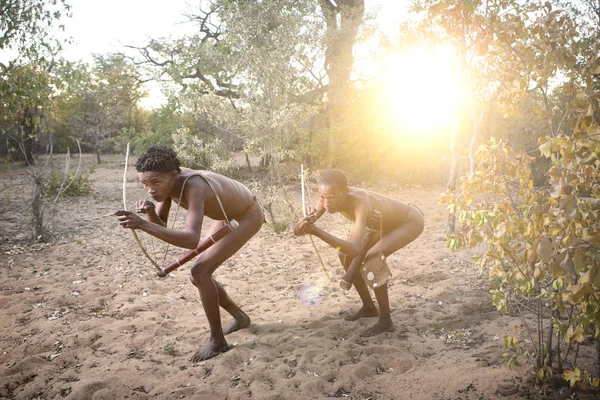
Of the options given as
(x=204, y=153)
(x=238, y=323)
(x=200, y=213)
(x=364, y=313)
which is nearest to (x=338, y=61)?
(x=204, y=153)

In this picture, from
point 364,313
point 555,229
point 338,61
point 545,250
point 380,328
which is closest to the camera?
point 545,250

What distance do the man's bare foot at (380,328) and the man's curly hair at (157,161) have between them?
2.20m

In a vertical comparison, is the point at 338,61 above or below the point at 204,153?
above

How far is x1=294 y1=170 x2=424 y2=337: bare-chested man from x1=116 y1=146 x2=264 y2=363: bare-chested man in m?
0.65

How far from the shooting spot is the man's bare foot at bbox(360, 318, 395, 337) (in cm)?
379

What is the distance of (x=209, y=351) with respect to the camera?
3.50m

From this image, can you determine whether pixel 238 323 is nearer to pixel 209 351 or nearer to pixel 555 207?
pixel 209 351

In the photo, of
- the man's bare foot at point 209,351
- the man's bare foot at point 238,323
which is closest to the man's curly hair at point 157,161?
the man's bare foot at point 209,351

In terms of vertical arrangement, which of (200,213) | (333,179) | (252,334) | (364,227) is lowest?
(252,334)

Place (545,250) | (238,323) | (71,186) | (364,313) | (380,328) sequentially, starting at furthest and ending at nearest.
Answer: (71,186) < (364,313) < (238,323) < (380,328) < (545,250)

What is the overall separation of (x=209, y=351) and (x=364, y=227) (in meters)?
1.64

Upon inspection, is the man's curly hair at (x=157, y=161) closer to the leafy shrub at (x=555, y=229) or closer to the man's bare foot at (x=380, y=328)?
the leafy shrub at (x=555, y=229)

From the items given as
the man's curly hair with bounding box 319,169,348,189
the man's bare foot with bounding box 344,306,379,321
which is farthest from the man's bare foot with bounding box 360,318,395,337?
the man's curly hair with bounding box 319,169,348,189

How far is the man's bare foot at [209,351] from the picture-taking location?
3.46 m
